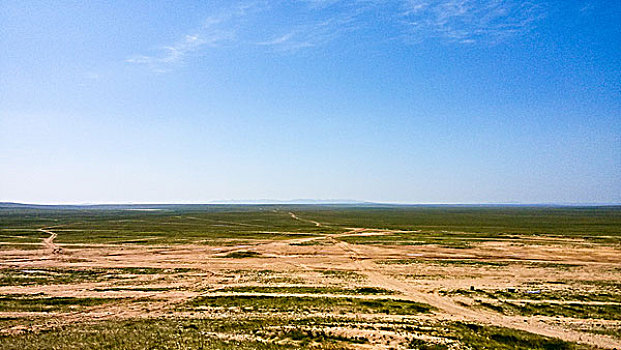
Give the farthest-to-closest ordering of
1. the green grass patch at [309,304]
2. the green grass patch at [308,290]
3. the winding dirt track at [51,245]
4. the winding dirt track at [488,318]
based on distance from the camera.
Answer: the winding dirt track at [51,245], the green grass patch at [308,290], the green grass patch at [309,304], the winding dirt track at [488,318]

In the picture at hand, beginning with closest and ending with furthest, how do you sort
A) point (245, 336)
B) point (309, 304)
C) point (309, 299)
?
point (245, 336) < point (309, 304) < point (309, 299)

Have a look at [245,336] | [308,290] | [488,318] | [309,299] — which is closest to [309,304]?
[309,299]

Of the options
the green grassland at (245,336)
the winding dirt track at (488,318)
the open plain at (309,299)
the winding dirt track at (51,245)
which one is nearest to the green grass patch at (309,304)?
the open plain at (309,299)

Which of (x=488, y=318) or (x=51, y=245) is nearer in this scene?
(x=488, y=318)

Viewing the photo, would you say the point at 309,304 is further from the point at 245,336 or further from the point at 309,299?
the point at 245,336

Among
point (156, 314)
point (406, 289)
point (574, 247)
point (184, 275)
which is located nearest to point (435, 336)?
point (406, 289)

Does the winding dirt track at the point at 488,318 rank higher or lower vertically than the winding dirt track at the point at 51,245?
higher

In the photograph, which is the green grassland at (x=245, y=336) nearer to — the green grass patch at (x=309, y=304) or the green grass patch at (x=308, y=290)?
the green grass patch at (x=309, y=304)

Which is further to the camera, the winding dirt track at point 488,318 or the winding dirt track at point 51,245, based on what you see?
the winding dirt track at point 51,245

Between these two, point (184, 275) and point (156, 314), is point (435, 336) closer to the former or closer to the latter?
point (156, 314)

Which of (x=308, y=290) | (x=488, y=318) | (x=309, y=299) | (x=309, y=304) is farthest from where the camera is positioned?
(x=308, y=290)

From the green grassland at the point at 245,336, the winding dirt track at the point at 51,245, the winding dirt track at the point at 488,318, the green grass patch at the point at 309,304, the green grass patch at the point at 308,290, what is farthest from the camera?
the winding dirt track at the point at 51,245
